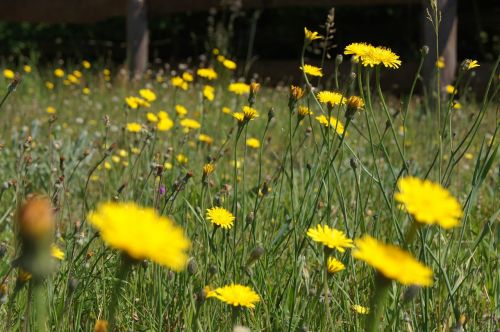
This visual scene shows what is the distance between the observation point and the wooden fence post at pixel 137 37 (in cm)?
632

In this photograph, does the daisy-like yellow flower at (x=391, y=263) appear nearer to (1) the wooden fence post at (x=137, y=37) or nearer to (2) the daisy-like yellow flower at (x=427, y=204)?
(2) the daisy-like yellow flower at (x=427, y=204)

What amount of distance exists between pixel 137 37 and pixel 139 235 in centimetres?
602

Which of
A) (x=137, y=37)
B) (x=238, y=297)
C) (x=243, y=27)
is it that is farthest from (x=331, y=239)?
(x=243, y=27)

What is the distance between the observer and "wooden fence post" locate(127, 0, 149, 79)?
632 cm

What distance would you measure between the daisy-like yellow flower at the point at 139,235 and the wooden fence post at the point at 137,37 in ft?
19.3

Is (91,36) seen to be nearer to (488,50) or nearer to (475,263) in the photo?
(488,50)

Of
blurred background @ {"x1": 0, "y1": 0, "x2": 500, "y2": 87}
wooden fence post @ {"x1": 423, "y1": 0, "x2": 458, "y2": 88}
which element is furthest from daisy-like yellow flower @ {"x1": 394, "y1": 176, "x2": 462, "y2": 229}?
blurred background @ {"x1": 0, "y1": 0, "x2": 500, "y2": 87}

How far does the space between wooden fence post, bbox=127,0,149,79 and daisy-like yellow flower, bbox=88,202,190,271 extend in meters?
5.88

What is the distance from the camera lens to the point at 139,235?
1.74 feet

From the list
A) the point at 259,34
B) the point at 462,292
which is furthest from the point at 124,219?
the point at 259,34

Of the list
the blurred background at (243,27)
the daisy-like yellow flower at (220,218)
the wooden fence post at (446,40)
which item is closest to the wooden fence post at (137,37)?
the blurred background at (243,27)

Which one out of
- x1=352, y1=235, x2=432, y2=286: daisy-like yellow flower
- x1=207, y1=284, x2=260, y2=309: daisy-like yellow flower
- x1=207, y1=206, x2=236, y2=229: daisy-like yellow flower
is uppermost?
x1=352, y1=235, x2=432, y2=286: daisy-like yellow flower

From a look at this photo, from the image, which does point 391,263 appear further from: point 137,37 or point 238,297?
point 137,37

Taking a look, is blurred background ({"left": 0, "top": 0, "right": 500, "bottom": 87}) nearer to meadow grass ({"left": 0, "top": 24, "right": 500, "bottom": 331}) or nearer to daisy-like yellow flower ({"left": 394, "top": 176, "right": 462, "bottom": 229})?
meadow grass ({"left": 0, "top": 24, "right": 500, "bottom": 331})
